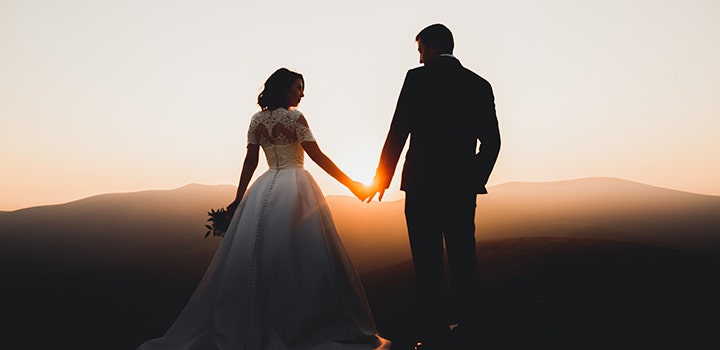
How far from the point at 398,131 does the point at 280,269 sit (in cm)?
Answer: 188

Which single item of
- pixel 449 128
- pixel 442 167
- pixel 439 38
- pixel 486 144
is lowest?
pixel 442 167

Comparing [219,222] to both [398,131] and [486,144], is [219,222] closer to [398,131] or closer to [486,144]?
[398,131]

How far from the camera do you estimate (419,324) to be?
3740mm

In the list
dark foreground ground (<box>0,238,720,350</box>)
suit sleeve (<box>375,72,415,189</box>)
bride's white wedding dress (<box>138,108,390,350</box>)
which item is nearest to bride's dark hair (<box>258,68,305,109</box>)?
bride's white wedding dress (<box>138,108,390,350</box>)

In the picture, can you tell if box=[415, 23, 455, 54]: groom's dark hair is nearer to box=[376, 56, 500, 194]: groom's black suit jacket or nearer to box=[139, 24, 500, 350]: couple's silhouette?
box=[139, 24, 500, 350]: couple's silhouette

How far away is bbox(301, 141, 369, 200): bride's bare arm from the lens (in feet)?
14.0

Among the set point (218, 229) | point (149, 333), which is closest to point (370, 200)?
point (218, 229)

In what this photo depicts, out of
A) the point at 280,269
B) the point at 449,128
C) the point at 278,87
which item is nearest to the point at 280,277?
the point at 280,269

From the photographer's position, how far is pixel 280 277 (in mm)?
3900

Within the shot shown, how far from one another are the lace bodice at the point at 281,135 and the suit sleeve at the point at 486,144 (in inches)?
71.2

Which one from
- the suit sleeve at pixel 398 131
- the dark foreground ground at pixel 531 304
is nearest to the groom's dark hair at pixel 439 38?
the suit sleeve at pixel 398 131

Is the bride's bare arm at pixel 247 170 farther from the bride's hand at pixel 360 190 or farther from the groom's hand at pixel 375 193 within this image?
the groom's hand at pixel 375 193

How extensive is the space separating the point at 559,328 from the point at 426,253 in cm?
162

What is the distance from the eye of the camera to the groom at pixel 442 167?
3547mm
